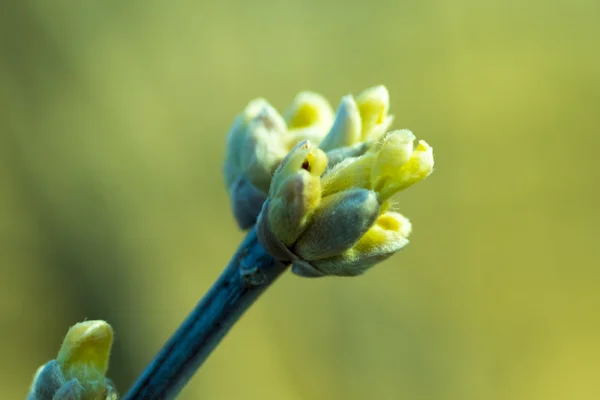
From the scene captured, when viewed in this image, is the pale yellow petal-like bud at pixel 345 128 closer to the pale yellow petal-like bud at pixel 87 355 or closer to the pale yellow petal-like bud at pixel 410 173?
the pale yellow petal-like bud at pixel 410 173

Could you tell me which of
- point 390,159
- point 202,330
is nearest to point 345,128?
point 390,159

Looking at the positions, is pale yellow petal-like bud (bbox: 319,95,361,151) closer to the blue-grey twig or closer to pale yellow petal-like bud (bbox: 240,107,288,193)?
pale yellow petal-like bud (bbox: 240,107,288,193)

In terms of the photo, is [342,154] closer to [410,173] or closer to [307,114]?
[410,173]

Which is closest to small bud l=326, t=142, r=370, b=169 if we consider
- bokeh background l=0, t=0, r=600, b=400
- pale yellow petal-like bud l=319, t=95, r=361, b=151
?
pale yellow petal-like bud l=319, t=95, r=361, b=151

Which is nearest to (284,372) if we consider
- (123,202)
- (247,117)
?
(123,202)

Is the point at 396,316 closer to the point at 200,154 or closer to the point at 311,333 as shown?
the point at 311,333

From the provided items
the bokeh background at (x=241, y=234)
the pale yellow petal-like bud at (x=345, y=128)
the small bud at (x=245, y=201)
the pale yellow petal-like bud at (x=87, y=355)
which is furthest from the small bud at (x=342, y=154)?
the bokeh background at (x=241, y=234)
